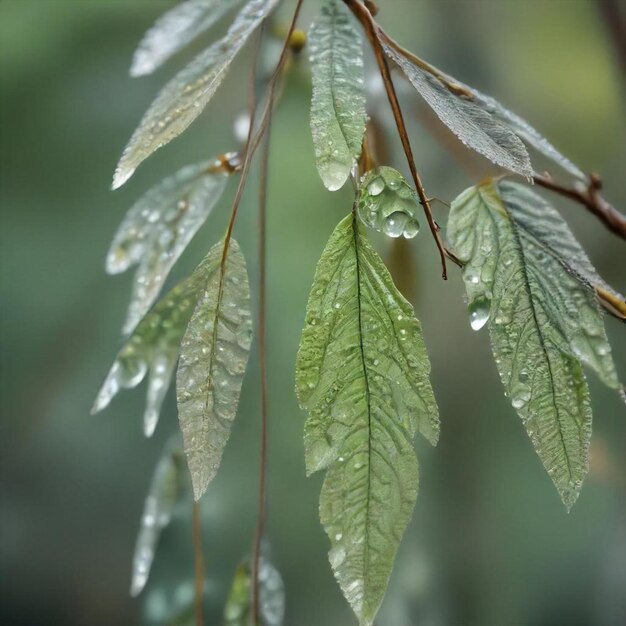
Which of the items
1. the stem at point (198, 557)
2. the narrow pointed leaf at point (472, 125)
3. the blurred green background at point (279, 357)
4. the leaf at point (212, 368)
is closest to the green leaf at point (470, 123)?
the narrow pointed leaf at point (472, 125)

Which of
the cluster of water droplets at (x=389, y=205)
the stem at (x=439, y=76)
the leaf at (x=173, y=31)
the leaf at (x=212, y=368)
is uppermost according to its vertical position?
the leaf at (x=173, y=31)

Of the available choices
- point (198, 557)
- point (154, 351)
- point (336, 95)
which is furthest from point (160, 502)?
point (336, 95)

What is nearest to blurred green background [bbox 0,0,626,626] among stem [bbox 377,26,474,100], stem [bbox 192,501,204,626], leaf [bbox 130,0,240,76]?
stem [bbox 192,501,204,626]

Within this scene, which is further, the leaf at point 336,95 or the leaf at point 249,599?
the leaf at point 249,599

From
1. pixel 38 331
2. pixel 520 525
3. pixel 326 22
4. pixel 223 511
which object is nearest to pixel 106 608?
pixel 223 511

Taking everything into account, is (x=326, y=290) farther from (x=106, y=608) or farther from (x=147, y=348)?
(x=106, y=608)

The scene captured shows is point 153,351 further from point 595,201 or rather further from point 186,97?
point 595,201

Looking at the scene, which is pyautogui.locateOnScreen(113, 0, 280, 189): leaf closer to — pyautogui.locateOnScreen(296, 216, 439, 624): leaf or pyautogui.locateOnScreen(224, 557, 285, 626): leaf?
pyautogui.locateOnScreen(296, 216, 439, 624): leaf

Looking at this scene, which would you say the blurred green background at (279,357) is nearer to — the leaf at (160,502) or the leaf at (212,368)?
the leaf at (160,502)
